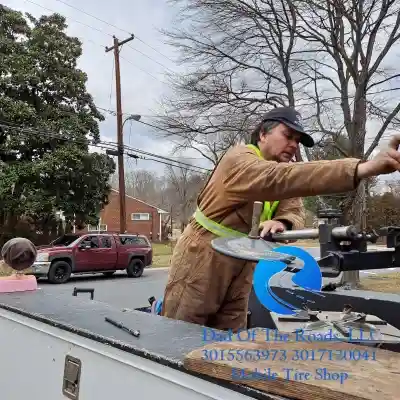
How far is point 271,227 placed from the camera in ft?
6.97

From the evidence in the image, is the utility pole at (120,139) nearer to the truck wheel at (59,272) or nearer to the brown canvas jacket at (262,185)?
the truck wheel at (59,272)

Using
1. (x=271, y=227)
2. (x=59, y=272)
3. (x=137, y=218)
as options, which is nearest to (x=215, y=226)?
(x=271, y=227)

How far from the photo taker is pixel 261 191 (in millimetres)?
1883

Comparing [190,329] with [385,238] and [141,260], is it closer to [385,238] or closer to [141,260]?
[385,238]

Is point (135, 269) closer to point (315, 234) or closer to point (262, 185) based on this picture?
point (262, 185)

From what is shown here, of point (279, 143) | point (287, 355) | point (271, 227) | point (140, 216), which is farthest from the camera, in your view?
point (140, 216)

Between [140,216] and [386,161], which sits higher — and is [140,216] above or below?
above

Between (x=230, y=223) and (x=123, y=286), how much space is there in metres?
14.6

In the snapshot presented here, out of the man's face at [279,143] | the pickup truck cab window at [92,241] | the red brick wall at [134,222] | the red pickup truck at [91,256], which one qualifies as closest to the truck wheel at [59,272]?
the red pickup truck at [91,256]

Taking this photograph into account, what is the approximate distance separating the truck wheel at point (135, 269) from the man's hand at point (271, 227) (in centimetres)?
1778

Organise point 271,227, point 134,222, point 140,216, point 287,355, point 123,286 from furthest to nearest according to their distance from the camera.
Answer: point 140,216 → point 134,222 → point 123,286 → point 271,227 → point 287,355

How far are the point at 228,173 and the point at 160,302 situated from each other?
32.9 inches

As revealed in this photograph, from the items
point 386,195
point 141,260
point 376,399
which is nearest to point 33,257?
point 376,399

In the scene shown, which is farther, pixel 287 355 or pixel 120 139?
pixel 120 139
